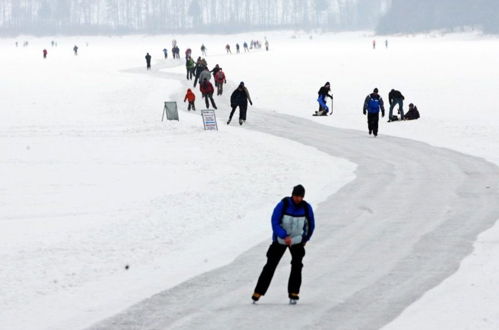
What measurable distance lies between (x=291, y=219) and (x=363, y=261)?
10.1 ft

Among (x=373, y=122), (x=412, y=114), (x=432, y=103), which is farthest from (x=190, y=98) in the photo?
(x=432, y=103)

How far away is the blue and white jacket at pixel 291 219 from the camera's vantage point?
12.1 m

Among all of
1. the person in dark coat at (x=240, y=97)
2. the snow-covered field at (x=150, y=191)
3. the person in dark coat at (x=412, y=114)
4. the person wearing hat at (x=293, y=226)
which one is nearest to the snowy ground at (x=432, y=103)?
the snow-covered field at (x=150, y=191)

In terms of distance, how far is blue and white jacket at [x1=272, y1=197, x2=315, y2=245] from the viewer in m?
12.1

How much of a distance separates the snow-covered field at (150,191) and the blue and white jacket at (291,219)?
1504mm

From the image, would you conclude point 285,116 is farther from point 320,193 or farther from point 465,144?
point 320,193

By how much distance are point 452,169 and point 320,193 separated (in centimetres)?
493

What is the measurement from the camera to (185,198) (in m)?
20.5

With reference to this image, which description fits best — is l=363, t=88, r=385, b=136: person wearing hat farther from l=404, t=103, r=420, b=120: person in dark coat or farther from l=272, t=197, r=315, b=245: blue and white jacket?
l=272, t=197, r=315, b=245: blue and white jacket

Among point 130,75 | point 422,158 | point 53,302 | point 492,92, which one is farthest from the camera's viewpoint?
point 130,75

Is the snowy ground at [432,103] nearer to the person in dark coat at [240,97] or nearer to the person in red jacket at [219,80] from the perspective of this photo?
the person in red jacket at [219,80]

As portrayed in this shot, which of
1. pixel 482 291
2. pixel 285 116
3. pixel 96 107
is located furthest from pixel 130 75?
pixel 482 291

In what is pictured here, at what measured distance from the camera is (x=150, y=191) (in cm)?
2138

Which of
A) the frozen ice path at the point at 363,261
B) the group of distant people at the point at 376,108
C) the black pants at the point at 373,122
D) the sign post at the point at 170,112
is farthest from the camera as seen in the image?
the sign post at the point at 170,112
